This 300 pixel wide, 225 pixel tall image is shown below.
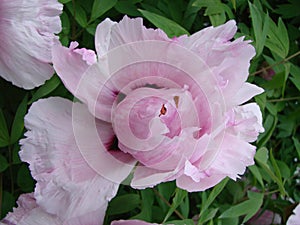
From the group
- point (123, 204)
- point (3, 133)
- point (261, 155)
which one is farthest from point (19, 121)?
point (261, 155)

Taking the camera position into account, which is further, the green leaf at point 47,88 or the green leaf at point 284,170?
the green leaf at point 284,170

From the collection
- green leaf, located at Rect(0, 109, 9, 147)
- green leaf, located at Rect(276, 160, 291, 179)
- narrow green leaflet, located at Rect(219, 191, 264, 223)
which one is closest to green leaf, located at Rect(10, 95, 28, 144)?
green leaf, located at Rect(0, 109, 9, 147)

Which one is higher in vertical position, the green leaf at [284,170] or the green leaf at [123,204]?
the green leaf at [123,204]

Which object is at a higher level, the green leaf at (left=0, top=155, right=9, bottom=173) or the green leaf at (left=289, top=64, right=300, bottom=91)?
the green leaf at (left=0, top=155, right=9, bottom=173)

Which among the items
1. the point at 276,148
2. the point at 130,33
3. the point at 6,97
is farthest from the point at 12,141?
the point at 276,148

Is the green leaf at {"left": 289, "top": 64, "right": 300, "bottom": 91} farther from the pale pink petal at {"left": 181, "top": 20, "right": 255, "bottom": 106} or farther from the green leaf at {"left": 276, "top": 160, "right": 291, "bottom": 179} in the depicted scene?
the pale pink petal at {"left": 181, "top": 20, "right": 255, "bottom": 106}

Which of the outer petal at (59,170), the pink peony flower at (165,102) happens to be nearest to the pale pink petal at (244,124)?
the pink peony flower at (165,102)

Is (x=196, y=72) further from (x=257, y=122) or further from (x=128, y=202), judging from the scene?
(x=128, y=202)

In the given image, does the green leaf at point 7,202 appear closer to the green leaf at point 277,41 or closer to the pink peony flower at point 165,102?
the pink peony flower at point 165,102
